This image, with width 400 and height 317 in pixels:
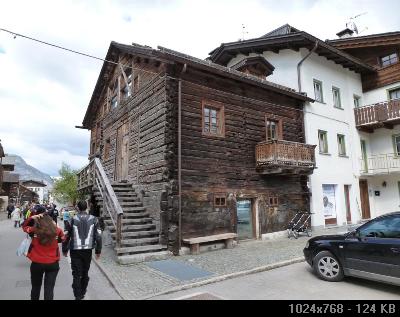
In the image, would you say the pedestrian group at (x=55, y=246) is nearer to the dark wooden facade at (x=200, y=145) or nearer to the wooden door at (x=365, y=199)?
the dark wooden facade at (x=200, y=145)

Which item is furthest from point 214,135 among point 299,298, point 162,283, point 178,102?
point 299,298

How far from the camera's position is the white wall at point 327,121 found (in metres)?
17.0

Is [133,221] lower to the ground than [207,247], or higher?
higher

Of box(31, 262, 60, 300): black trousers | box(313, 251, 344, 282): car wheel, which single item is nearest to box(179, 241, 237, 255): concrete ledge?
box(313, 251, 344, 282): car wheel

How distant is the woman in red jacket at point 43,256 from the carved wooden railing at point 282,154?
9502 millimetres

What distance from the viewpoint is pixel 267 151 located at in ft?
43.8

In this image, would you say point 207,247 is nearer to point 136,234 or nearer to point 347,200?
point 136,234

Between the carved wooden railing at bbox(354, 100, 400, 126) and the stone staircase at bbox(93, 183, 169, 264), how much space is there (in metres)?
14.8

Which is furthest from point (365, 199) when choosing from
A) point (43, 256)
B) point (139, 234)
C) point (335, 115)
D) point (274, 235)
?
point (43, 256)

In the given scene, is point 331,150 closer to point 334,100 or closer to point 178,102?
point 334,100

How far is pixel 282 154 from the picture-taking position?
13336 millimetres

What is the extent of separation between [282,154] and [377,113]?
32.1 feet
